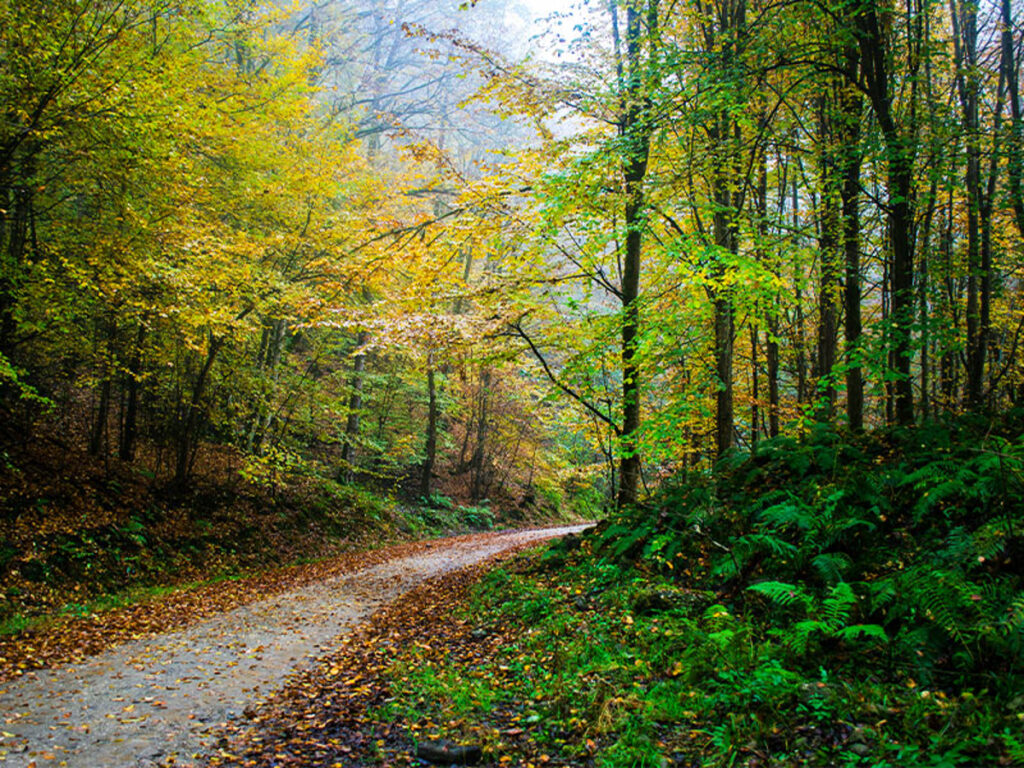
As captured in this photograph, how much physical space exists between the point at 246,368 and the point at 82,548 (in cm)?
512

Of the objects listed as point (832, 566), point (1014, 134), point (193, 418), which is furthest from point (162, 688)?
point (1014, 134)

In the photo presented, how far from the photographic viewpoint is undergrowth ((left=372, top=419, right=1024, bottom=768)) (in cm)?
278

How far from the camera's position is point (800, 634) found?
3422 mm

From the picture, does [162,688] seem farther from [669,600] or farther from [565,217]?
[565,217]

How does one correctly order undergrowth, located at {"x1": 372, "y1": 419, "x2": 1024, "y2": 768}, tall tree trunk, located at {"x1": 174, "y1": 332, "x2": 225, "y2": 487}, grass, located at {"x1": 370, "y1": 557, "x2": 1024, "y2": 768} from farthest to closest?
1. tall tree trunk, located at {"x1": 174, "y1": 332, "x2": 225, "y2": 487}
2. undergrowth, located at {"x1": 372, "y1": 419, "x2": 1024, "y2": 768}
3. grass, located at {"x1": 370, "y1": 557, "x2": 1024, "y2": 768}

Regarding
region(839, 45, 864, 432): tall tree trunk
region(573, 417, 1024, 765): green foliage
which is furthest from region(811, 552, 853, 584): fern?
region(839, 45, 864, 432): tall tree trunk

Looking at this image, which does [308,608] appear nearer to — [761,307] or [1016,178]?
[761,307]

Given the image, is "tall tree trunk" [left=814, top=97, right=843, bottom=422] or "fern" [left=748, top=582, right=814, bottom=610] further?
"tall tree trunk" [left=814, top=97, right=843, bottom=422]

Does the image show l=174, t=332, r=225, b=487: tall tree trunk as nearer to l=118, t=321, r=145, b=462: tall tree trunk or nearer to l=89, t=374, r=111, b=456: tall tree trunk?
l=118, t=321, r=145, b=462: tall tree trunk

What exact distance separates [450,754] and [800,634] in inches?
93.9

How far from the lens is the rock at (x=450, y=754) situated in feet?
11.2

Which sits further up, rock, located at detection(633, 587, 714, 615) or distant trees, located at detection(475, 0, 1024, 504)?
distant trees, located at detection(475, 0, 1024, 504)

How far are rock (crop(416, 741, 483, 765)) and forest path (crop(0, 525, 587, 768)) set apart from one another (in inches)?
63.2

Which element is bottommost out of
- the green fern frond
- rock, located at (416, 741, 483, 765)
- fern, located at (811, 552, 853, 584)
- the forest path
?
the forest path
